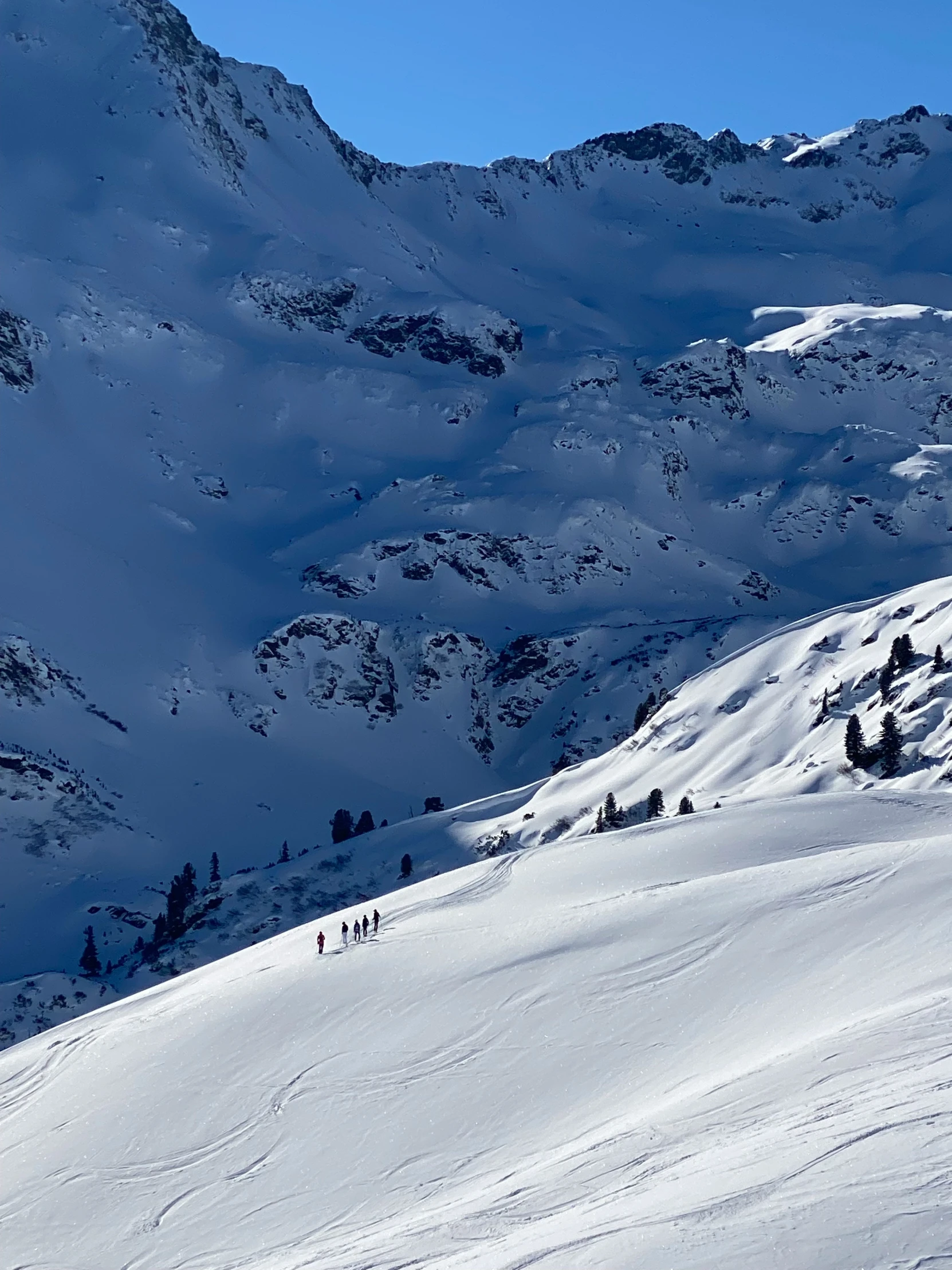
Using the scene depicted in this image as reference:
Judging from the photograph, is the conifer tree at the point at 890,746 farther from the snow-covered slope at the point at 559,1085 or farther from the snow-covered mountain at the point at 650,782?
the snow-covered slope at the point at 559,1085

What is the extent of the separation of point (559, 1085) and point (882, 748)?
35268 mm

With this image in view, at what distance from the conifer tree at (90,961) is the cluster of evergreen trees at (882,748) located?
5318 cm

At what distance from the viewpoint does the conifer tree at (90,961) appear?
86.6 m

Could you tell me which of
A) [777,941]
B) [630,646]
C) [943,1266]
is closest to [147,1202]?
[777,941]

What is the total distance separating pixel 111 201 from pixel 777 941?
623 feet

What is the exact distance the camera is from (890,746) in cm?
5772

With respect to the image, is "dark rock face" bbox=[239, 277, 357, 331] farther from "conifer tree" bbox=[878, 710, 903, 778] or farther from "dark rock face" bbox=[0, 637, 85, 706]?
"conifer tree" bbox=[878, 710, 903, 778]

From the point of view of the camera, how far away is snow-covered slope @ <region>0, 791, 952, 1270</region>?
1894cm

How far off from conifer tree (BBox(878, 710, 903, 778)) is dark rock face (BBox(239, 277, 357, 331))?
6012 inches

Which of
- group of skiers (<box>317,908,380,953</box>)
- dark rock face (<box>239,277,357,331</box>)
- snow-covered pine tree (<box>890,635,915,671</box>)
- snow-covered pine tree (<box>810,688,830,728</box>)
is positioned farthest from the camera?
dark rock face (<box>239,277,357,331</box>)

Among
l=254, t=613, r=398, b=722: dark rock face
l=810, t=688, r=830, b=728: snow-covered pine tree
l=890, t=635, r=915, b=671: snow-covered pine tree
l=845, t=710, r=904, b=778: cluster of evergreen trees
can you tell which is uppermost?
l=254, t=613, r=398, b=722: dark rock face

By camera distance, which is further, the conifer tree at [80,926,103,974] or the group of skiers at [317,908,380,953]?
the conifer tree at [80,926,103,974]

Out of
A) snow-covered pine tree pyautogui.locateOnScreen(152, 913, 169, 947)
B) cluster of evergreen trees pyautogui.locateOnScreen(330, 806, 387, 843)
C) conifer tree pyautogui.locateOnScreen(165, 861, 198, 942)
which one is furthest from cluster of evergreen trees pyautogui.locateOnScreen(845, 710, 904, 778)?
cluster of evergreen trees pyautogui.locateOnScreen(330, 806, 387, 843)

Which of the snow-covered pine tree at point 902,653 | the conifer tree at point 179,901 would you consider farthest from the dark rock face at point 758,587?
the snow-covered pine tree at point 902,653
